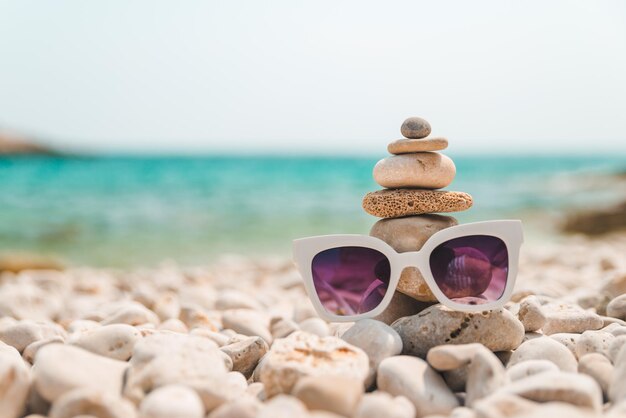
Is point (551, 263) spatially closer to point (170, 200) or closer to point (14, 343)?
point (14, 343)

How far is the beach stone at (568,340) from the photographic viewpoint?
2.11 m

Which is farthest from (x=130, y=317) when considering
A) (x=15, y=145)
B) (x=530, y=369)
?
(x=15, y=145)

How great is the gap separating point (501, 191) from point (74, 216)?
13.9 meters

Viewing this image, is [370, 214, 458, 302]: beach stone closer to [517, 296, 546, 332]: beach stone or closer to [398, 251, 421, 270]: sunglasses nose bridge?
[398, 251, 421, 270]: sunglasses nose bridge

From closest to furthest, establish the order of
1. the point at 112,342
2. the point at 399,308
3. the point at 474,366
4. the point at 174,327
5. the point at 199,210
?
the point at 474,366 < the point at 112,342 < the point at 399,308 < the point at 174,327 < the point at 199,210

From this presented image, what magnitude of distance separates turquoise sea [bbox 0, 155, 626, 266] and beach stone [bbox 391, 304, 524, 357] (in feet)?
22.6

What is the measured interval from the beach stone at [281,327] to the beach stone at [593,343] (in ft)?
4.11

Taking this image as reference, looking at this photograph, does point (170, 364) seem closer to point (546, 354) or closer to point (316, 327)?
Answer: point (546, 354)

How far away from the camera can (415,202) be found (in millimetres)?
2283

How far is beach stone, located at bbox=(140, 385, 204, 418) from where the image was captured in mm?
1426

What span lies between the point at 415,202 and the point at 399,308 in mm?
456

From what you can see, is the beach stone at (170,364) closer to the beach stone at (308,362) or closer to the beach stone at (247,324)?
the beach stone at (308,362)

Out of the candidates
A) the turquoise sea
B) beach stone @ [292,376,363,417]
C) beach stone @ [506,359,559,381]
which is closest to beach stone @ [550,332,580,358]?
beach stone @ [506,359,559,381]

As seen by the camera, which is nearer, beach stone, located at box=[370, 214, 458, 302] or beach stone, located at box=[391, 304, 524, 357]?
beach stone, located at box=[391, 304, 524, 357]
